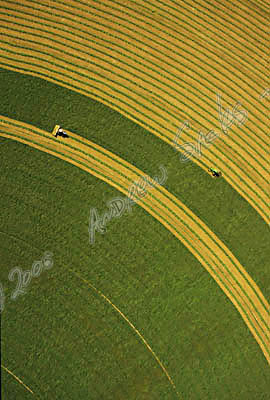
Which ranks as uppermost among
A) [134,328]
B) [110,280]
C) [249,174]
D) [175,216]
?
[249,174]

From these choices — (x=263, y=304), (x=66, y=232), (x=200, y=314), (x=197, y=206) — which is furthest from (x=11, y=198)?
(x=263, y=304)

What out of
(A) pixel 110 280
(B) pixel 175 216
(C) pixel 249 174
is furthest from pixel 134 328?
(C) pixel 249 174

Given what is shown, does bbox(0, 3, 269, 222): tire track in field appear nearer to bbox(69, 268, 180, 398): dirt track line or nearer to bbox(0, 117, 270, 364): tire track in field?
bbox(0, 117, 270, 364): tire track in field

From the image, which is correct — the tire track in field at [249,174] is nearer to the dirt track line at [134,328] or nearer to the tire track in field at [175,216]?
the tire track in field at [175,216]

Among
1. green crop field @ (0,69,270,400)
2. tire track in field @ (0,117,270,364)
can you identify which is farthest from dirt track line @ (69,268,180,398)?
tire track in field @ (0,117,270,364)

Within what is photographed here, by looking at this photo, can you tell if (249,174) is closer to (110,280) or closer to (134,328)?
(110,280)

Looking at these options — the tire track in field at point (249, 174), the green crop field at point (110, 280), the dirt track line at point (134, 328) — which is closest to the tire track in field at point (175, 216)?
the green crop field at point (110, 280)

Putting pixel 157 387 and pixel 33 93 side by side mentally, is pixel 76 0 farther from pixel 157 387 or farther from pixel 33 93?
pixel 157 387

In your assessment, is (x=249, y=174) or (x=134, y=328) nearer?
(x=134, y=328)
